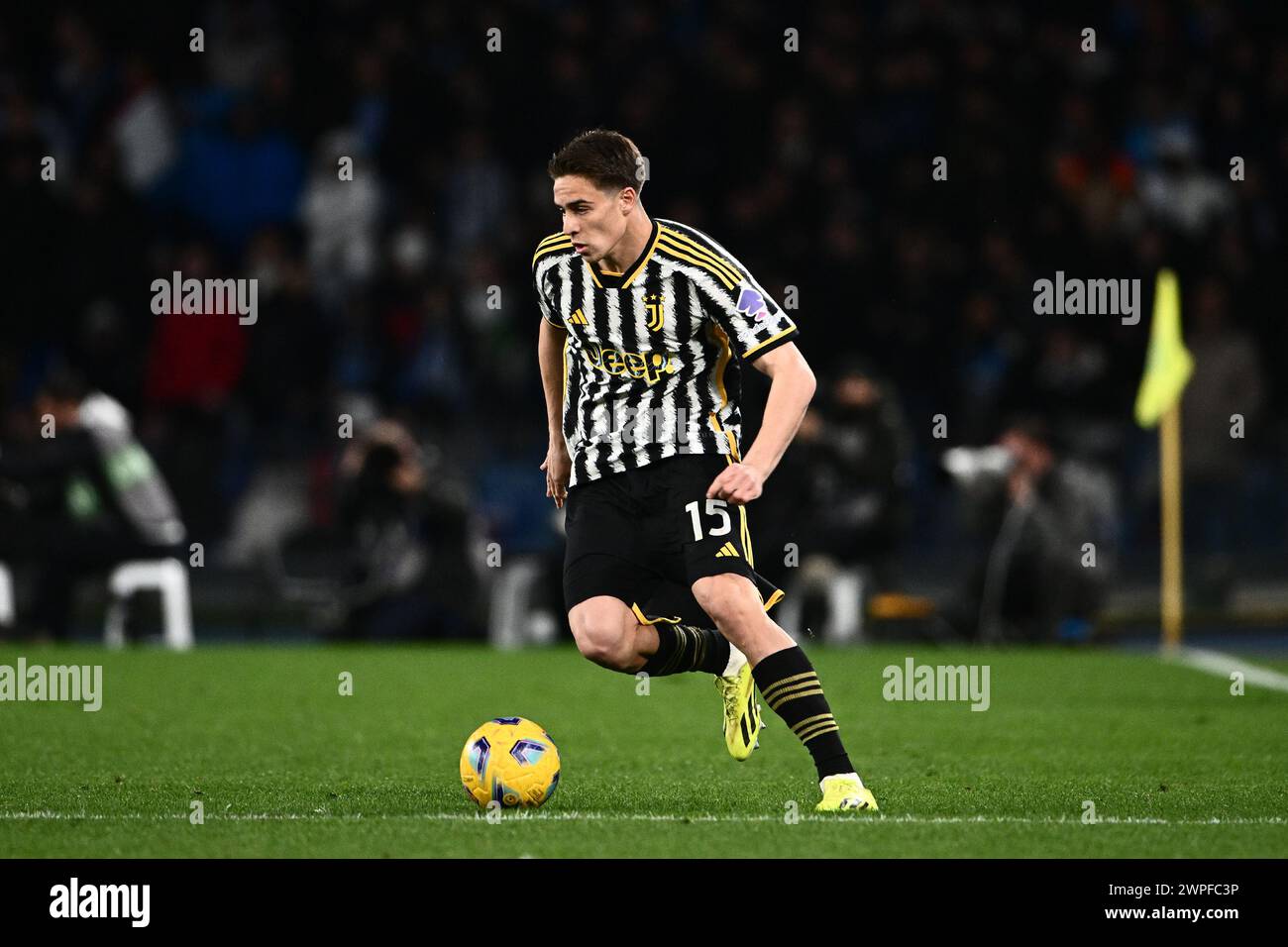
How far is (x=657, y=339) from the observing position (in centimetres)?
673

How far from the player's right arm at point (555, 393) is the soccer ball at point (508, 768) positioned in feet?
3.51

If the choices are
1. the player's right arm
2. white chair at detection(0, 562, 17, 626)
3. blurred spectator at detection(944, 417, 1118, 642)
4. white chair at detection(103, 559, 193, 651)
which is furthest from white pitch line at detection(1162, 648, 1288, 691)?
white chair at detection(0, 562, 17, 626)

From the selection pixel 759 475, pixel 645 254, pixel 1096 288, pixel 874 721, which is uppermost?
pixel 1096 288

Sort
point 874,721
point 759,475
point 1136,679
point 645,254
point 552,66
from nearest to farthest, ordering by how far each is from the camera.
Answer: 1. point 759,475
2. point 645,254
3. point 874,721
4. point 1136,679
5. point 552,66

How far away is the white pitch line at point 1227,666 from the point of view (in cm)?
1214

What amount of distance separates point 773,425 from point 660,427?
58 centimetres

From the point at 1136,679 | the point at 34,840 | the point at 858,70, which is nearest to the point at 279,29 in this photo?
the point at 858,70

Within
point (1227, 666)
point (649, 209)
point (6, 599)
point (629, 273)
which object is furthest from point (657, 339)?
point (649, 209)

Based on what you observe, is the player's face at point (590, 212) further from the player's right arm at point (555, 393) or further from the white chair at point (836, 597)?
the white chair at point (836, 597)

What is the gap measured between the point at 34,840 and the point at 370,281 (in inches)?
488

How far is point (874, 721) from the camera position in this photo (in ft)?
31.9

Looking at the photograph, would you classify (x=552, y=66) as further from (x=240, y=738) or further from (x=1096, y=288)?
(x=240, y=738)

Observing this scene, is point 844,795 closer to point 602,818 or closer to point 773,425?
point 602,818

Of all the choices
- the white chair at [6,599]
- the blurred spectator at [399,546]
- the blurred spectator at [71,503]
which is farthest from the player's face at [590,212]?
A: the white chair at [6,599]
